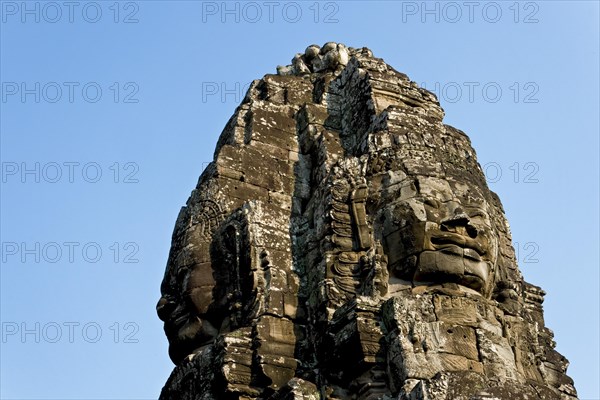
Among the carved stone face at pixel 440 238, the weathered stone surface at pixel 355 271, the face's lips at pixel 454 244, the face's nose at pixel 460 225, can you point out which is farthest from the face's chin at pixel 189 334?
the face's nose at pixel 460 225

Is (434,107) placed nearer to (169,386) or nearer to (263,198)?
(263,198)

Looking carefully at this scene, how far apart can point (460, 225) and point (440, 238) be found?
332 mm

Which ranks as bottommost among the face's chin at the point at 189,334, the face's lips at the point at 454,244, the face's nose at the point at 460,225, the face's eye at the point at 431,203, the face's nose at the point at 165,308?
the face's chin at the point at 189,334

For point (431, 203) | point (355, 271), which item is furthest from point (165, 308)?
point (431, 203)

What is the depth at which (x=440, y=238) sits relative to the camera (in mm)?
10461

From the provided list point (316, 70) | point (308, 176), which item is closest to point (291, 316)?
point (308, 176)

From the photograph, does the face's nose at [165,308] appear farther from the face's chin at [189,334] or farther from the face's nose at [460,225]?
the face's nose at [460,225]

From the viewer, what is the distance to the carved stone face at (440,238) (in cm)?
1034

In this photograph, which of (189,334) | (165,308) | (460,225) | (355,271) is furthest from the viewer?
(165,308)

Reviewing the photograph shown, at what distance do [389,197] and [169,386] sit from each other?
3659mm

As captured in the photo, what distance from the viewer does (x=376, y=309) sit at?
33.0 feet

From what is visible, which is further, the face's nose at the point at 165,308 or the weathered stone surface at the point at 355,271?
the face's nose at the point at 165,308

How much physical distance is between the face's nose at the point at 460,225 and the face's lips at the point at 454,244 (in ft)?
0.27

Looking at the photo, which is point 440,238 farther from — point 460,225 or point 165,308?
point 165,308
